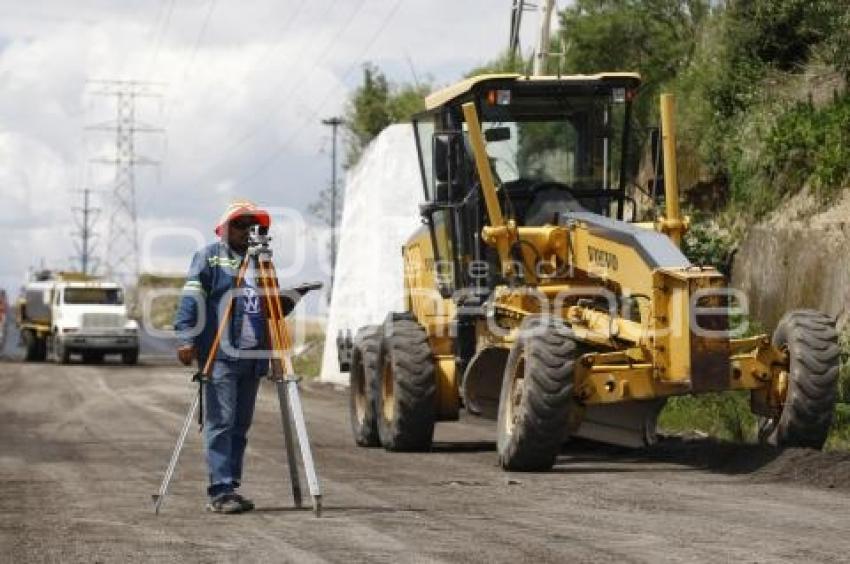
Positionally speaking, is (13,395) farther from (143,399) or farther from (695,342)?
(695,342)

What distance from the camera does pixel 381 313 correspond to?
1448 inches

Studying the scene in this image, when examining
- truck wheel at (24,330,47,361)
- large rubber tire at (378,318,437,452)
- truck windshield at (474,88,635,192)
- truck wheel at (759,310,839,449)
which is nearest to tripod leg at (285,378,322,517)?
truck wheel at (759,310,839,449)

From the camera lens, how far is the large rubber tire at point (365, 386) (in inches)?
734

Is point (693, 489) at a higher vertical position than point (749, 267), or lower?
lower

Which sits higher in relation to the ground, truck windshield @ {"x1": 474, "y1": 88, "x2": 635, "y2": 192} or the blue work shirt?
truck windshield @ {"x1": 474, "y1": 88, "x2": 635, "y2": 192}

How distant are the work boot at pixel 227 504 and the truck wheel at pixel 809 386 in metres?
4.97

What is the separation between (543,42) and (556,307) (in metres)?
17.3

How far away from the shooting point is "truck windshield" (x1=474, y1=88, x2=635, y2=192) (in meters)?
16.7

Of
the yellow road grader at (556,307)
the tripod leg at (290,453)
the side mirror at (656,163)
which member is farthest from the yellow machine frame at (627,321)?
the tripod leg at (290,453)

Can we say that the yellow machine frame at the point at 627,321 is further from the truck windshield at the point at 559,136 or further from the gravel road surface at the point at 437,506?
the gravel road surface at the point at 437,506

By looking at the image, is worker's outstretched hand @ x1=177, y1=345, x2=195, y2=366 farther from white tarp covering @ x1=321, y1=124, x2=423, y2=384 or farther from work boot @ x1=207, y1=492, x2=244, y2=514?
white tarp covering @ x1=321, y1=124, x2=423, y2=384

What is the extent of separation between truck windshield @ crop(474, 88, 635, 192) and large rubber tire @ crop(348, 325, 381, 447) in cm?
308

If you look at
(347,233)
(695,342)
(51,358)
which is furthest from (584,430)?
(51,358)

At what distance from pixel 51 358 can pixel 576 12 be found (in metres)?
22.0
